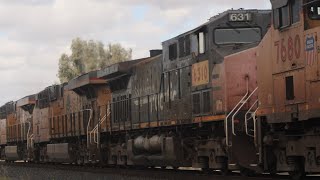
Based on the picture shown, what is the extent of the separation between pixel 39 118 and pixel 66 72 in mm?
50925

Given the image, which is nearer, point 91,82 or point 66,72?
point 91,82

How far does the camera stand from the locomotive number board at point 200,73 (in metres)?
15.1

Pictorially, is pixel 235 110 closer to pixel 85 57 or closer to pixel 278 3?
pixel 278 3

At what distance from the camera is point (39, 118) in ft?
110

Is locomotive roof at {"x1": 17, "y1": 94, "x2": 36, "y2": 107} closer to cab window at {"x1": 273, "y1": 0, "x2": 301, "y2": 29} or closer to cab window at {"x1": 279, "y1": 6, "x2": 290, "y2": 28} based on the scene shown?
cab window at {"x1": 273, "y1": 0, "x2": 301, "y2": 29}

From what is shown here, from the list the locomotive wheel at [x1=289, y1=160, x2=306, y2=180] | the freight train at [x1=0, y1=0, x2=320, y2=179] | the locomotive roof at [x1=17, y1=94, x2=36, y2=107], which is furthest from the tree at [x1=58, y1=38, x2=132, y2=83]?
the locomotive wheel at [x1=289, y1=160, x2=306, y2=180]

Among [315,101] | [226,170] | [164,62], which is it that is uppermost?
[164,62]

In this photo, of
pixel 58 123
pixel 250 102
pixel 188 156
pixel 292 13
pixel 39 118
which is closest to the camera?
pixel 292 13

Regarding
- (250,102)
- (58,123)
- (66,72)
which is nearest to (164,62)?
(250,102)

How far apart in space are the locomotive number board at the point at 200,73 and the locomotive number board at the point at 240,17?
1.27 metres

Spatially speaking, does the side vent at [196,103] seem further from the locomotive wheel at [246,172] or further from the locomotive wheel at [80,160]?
the locomotive wheel at [80,160]

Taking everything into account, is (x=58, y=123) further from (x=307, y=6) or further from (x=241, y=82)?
(x=307, y=6)

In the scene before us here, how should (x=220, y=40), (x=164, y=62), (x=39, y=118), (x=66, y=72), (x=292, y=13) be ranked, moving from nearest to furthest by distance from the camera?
(x=292, y=13) < (x=220, y=40) < (x=164, y=62) < (x=39, y=118) < (x=66, y=72)

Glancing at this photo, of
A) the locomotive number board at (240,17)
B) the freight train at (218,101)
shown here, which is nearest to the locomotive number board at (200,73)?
the freight train at (218,101)
